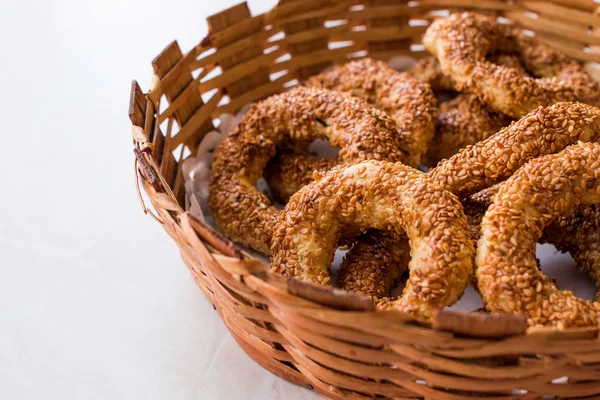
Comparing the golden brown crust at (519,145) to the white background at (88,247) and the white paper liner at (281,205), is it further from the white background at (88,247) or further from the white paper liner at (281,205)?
the white background at (88,247)

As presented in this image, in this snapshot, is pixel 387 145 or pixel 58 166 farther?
pixel 58 166

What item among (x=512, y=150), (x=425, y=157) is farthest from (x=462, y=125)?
(x=512, y=150)

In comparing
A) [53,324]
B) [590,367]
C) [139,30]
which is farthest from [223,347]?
[139,30]

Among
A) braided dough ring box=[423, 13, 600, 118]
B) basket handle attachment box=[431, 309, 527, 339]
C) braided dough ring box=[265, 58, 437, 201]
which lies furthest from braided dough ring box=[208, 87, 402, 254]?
basket handle attachment box=[431, 309, 527, 339]

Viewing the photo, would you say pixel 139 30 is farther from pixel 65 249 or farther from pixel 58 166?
pixel 65 249

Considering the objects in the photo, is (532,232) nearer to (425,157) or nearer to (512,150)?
(512,150)

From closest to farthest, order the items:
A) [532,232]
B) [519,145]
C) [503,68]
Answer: [532,232]
[519,145]
[503,68]
